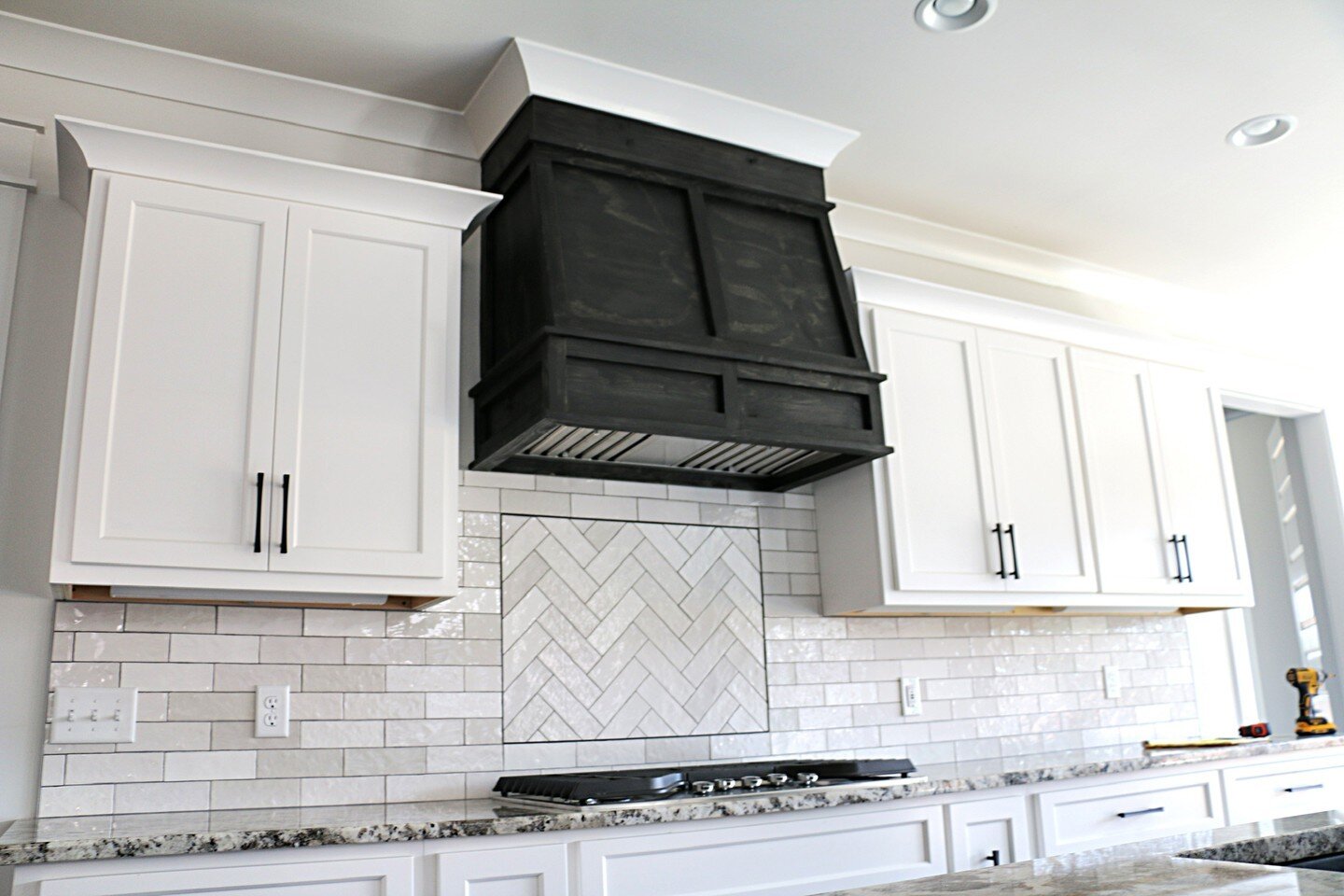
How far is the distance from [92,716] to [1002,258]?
3.38m

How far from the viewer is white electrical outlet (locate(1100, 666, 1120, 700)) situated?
4.07 m

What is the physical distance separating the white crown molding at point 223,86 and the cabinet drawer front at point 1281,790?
3124 mm

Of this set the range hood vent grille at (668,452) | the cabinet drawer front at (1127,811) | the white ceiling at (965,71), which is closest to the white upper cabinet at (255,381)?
the range hood vent grille at (668,452)

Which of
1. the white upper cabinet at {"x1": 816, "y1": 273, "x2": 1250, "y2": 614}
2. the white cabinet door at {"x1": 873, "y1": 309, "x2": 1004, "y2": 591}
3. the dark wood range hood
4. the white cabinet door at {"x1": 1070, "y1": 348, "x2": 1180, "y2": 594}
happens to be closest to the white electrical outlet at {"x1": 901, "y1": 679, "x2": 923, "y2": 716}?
the white upper cabinet at {"x1": 816, "y1": 273, "x2": 1250, "y2": 614}

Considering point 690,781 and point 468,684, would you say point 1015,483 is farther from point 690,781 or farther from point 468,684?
point 468,684

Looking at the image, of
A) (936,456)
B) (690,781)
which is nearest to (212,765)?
(690,781)

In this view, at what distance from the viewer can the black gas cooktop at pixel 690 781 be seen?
2.32 meters

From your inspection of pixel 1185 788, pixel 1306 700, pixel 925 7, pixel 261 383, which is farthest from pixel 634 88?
pixel 1306 700

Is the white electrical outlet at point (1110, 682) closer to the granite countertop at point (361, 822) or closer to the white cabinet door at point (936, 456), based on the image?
the white cabinet door at point (936, 456)

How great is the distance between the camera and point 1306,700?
4.13m

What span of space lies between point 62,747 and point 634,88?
2.10 m

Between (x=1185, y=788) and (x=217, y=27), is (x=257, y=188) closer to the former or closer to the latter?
(x=217, y=27)

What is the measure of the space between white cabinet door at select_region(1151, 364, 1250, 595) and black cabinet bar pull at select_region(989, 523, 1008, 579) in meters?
0.93

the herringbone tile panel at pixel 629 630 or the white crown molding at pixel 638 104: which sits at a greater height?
the white crown molding at pixel 638 104
